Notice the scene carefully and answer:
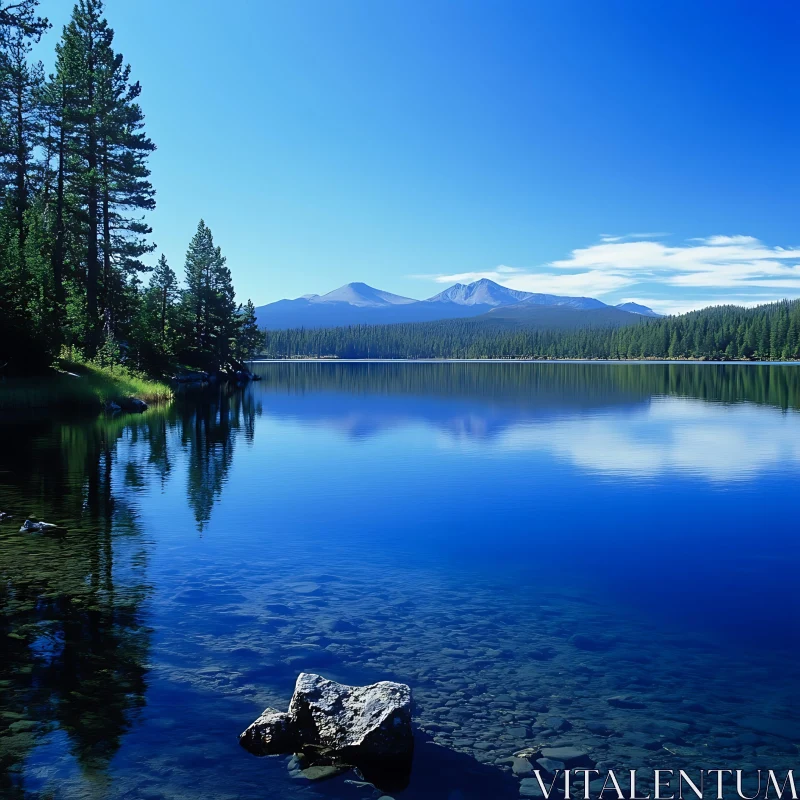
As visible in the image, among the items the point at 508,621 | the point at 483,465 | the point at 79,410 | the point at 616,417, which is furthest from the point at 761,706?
the point at 79,410

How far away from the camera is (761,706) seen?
8.66 metres

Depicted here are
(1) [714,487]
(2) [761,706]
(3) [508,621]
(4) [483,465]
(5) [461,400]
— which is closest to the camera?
(2) [761,706]

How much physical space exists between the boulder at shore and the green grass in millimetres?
41003

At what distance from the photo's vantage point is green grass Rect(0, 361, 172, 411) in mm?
42656

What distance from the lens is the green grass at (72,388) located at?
140 ft

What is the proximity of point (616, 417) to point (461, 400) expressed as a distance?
2213 centimetres

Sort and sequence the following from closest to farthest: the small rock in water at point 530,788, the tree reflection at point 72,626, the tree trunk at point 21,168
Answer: the small rock in water at point 530,788
the tree reflection at point 72,626
the tree trunk at point 21,168

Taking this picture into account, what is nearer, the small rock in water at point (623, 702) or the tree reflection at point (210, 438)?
the small rock in water at point (623, 702)

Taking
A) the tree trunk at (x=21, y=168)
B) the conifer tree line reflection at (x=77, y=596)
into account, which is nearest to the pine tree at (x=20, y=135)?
the tree trunk at (x=21, y=168)

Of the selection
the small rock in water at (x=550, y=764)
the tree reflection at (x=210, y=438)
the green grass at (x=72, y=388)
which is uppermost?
the green grass at (x=72, y=388)

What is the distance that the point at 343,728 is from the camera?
7.66 meters

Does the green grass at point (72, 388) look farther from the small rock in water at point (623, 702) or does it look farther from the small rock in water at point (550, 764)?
the small rock in water at point (550, 764)

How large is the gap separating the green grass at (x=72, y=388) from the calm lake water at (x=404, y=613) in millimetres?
16473

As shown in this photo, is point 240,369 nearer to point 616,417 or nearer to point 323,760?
point 616,417
